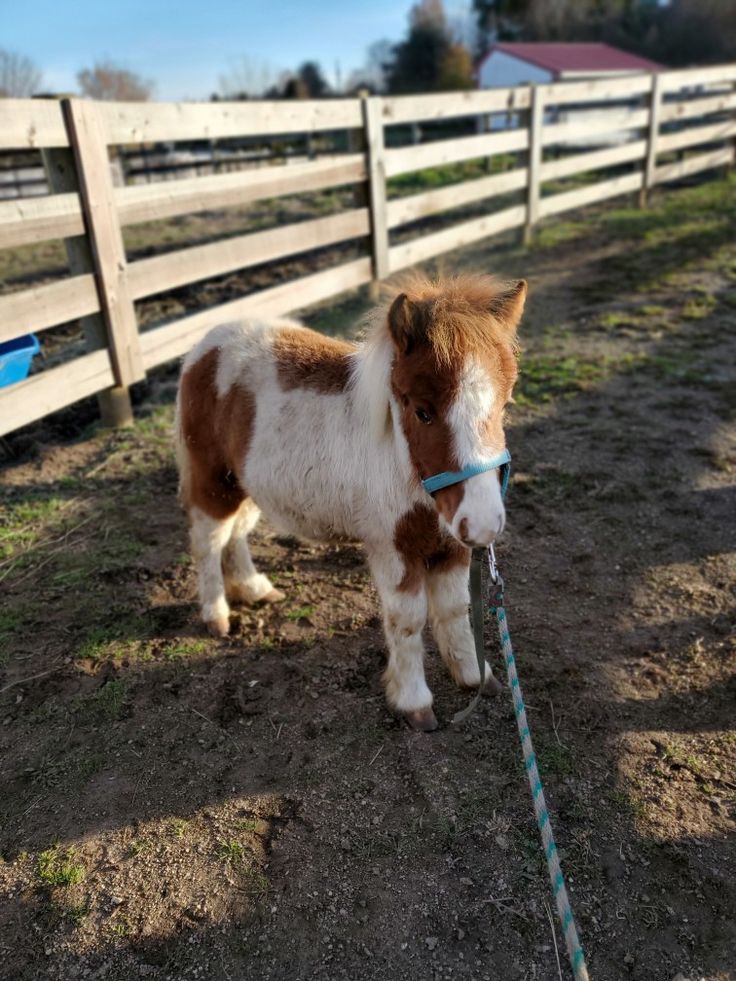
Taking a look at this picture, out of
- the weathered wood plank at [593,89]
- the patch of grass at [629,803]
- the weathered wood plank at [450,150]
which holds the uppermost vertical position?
the weathered wood plank at [593,89]

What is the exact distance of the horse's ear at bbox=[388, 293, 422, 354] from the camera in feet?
7.11

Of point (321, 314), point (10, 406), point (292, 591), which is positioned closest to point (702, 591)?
point (292, 591)

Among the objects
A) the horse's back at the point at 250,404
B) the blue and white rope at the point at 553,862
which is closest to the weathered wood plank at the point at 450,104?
the horse's back at the point at 250,404

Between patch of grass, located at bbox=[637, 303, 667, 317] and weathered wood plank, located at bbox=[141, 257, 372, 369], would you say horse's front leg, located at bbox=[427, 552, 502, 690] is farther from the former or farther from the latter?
patch of grass, located at bbox=[637, 303, 667, 317]

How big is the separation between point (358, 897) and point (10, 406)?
11.8ft

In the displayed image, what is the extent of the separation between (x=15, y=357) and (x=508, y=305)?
3.23 meters

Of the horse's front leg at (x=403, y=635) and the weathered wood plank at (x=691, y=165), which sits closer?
the horse's front leg at (x=403, y=635)

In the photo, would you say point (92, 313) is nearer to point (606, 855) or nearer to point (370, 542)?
point (370, 542)

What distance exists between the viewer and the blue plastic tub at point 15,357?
422 cm

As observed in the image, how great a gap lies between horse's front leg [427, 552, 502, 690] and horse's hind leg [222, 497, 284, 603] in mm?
1028

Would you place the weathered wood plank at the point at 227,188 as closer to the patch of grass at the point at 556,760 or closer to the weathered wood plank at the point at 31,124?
the weathered wood plank at the point at 31,124

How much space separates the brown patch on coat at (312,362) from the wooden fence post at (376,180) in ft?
15.9

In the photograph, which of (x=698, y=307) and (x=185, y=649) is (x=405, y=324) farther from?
(x=698, y=307)

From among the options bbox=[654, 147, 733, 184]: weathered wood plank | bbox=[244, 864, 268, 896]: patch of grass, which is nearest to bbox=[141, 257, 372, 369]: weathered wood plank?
bbox=[244, 864, 268, 896]: patch of grass
